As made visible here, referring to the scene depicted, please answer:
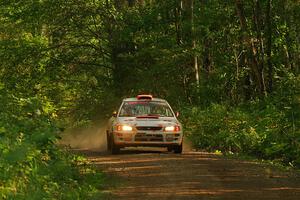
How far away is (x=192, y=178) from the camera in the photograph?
41.0 feet

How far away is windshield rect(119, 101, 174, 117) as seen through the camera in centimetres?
1895

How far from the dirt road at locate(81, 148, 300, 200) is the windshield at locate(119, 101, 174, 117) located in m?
2.07

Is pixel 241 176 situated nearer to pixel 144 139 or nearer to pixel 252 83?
pixel 144 139

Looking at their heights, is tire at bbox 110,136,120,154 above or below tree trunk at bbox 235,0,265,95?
below

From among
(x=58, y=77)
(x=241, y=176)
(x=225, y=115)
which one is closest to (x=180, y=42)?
(x=58, y=77)

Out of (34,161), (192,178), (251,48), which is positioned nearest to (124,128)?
(192,178)

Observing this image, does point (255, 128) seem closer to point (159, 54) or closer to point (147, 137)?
point (147, 137)

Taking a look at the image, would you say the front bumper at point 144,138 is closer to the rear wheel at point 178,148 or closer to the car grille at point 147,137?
the car grille at point 147,137

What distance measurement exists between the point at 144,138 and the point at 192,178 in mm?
5511

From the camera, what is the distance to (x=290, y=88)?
1847cm

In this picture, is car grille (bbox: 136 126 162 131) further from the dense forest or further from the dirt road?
the dense forest

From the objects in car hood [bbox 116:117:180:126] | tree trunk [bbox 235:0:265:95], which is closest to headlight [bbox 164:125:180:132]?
car hood [bbox 116:117:180:126]

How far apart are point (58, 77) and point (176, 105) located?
611cm

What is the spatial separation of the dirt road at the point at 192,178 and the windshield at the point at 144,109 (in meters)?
2.07
